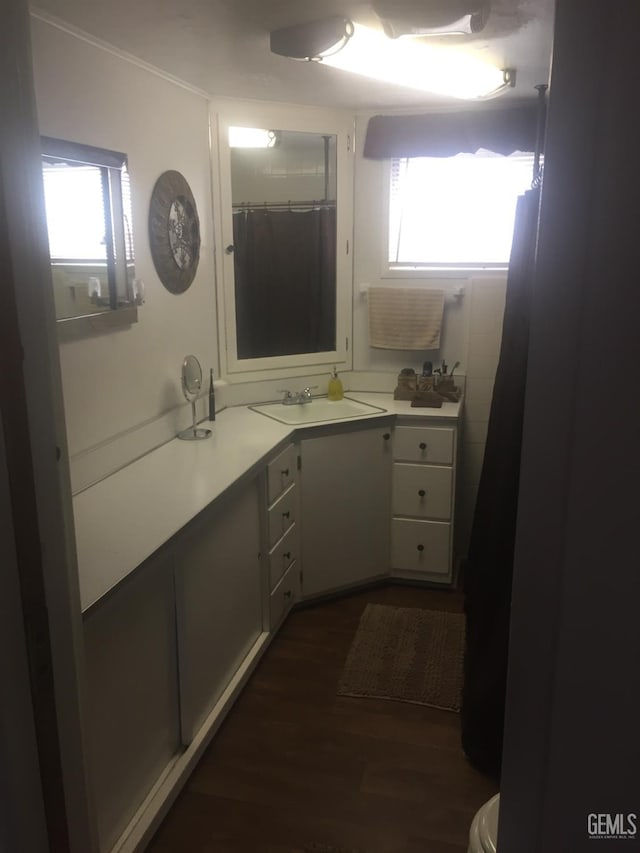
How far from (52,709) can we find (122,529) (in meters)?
1.18

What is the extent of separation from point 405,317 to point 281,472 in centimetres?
112

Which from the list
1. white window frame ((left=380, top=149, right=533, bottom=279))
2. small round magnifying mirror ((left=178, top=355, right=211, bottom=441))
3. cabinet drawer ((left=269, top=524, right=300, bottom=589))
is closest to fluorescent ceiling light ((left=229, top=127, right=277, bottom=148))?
white window frame ((left=380, top=149, right=533, bottom=279))

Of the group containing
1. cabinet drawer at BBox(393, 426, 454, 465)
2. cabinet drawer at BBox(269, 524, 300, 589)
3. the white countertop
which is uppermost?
the white countertop

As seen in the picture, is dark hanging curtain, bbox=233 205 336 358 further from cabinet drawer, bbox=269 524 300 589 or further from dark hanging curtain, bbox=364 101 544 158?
cabinet drawer, bbox=269 524 300 589

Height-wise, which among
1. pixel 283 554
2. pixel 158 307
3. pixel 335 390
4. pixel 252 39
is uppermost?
pixel 252 39

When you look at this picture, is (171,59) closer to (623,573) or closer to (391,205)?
(391,205)

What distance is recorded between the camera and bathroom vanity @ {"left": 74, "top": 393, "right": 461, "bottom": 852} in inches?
70.3

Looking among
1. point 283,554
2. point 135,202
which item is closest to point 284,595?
point 283,554

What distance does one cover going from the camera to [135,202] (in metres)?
2.50

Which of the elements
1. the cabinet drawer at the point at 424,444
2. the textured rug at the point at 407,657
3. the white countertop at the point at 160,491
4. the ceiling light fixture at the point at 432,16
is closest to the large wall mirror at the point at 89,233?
the white countertop at the point at 160,491

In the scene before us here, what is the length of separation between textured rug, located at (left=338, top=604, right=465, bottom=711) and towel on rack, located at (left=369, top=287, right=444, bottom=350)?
1.31m

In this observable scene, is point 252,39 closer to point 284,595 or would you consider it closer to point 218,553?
point 218,553

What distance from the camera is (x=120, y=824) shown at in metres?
1.84

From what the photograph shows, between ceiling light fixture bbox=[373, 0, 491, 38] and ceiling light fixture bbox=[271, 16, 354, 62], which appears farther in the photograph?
ceiling light fixture bbox=[271, 16, 354, 62]
